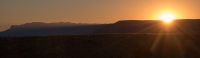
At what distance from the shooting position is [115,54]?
21.9 m

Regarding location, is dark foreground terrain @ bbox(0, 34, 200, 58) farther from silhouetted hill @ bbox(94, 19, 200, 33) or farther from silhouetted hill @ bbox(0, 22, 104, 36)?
silhouetted hill @ bbox(0, 22, 104, 36)

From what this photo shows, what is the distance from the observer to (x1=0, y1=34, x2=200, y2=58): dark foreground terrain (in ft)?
70.7

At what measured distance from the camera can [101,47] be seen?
2309cm

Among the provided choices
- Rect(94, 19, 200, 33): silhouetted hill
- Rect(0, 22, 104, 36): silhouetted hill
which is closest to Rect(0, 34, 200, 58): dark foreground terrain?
Rect(94, 19, 200, 33): silhouetted hill

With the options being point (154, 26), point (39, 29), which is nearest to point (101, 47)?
point (154, 26)

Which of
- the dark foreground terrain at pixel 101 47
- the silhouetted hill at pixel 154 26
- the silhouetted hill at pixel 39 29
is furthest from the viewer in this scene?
the silhouetted hill at pixel 39 29

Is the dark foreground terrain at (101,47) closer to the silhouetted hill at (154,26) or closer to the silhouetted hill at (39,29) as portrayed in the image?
the silhouetted hill at (154,26)

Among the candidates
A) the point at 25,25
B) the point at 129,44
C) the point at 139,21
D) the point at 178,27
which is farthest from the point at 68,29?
the point at 129,44

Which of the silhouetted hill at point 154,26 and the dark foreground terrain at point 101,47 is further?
the silhouetted hill at point 154,26

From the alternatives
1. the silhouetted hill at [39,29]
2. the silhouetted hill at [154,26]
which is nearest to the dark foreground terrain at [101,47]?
the silhouetted hill at [154,26]

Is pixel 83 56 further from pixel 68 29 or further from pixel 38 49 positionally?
pixel 68 29

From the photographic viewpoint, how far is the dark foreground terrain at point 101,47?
21.5 metres

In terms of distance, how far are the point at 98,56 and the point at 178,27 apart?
6077cm

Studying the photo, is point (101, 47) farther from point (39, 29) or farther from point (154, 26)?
point (39, 29)
